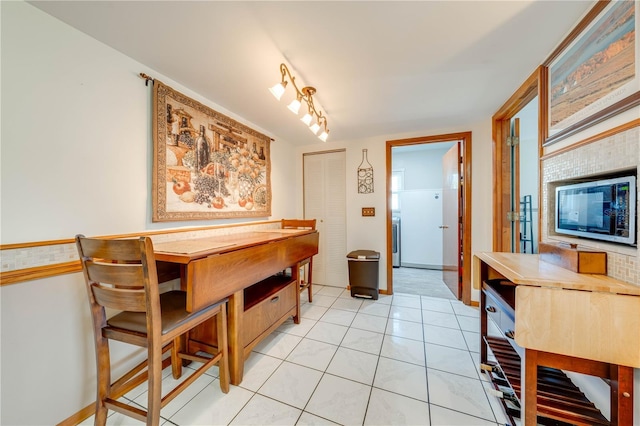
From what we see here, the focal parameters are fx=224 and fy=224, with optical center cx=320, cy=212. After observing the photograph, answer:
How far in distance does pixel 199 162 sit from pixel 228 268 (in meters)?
1.07

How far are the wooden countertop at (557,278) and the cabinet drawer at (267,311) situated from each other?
1617mm

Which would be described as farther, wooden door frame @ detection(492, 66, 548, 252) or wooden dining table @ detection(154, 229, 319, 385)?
wooden door frame @ detection(492, 66, 548, 252)

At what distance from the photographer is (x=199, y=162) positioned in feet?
6.41

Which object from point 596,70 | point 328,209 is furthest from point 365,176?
point 596,70

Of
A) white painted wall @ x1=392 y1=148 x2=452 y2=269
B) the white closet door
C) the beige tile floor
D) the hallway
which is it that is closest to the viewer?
the beige tile floor

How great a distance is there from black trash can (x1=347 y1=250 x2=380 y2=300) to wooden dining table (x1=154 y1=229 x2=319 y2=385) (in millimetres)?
1156

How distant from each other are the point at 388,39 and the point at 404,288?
3.11 meters

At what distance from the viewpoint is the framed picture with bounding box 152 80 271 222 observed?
1.67m

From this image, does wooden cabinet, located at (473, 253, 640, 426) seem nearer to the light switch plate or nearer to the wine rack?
the wine rack

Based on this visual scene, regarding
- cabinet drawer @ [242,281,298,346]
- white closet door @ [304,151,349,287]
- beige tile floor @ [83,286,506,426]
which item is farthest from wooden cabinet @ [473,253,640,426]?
white closet door @ [304,151,349,287]

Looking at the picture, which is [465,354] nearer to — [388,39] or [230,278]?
[230,278]

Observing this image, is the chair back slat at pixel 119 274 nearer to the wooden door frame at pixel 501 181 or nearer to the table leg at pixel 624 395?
the table leg at pixel 624 395

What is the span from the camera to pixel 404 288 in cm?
339

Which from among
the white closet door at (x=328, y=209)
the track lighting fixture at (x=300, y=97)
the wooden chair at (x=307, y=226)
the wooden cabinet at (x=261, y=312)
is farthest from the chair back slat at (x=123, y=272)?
the white closet door at (x=328, y=209)
